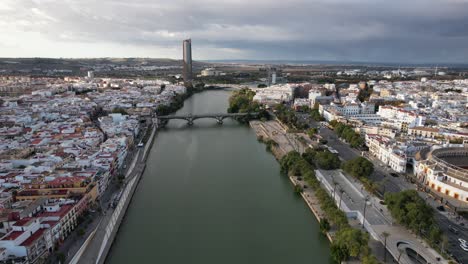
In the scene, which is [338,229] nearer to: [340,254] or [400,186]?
[340,254]

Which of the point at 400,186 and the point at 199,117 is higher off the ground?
the point at 199,117

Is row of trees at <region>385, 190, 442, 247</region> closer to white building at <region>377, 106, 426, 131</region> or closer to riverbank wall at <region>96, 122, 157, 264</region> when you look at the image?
riverbank wall at <region>96, 122, 157, 264</region>

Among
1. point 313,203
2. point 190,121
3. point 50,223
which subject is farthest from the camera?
point 190,121

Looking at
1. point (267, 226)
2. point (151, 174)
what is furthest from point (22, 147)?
point (267, 226)

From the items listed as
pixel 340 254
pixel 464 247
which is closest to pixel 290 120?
pixel 464 247

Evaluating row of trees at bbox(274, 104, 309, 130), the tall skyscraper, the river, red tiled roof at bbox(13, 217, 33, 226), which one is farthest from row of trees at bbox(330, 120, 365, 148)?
the tall skyscraper

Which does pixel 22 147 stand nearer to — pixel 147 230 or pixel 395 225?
pixel 147 230
